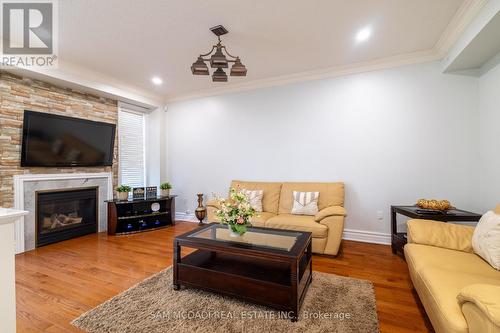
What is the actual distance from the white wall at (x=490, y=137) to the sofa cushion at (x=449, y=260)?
135cm

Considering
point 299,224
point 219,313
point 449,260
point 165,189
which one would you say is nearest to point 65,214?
point 165,189

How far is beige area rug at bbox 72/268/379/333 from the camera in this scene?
1.70m

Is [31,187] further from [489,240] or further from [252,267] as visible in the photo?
[489,240]

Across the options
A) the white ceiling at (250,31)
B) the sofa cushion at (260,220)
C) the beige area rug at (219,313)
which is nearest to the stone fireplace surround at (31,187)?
the white ceiling at (250,31)

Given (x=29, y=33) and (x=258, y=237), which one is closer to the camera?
(x=258, y=237)

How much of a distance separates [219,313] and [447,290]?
5.19 ft

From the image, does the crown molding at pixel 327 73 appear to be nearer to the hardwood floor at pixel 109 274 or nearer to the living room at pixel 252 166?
the living room at pixel 252 166

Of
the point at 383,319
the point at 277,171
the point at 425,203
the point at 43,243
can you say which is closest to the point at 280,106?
the point at 277,171

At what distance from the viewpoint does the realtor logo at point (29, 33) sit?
90.7 inches

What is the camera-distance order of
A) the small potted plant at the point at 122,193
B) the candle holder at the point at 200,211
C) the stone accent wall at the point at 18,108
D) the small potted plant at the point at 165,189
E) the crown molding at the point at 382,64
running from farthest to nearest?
the small potted plant at the point at 165,189 < the candle holder at the point at 200,211 < the small potted plant at the point at 122,193 < the stone accent wall at the point at 18,108 < the crown molding at the point at 382,64

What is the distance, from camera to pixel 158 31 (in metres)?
2.69

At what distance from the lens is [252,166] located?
434 centimetres

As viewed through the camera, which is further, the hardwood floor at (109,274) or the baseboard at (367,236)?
the baseboard at (367,236)

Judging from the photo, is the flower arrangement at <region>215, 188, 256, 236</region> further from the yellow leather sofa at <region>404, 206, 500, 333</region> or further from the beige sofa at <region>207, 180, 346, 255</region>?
the yellow leather sofa at <region>404, 206, 500, 333</region>
